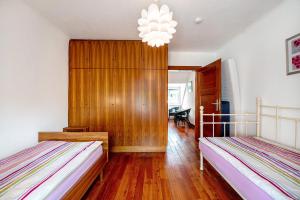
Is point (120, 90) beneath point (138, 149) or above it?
above

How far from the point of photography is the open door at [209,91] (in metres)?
3.34

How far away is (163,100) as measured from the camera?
3.46 metres

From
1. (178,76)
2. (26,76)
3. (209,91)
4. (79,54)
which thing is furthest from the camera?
(178,76)

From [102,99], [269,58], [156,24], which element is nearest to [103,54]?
[102,99]

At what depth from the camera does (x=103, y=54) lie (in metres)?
3.41

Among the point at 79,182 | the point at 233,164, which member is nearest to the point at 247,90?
the point at 233,164

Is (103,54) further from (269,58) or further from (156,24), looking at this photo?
(269,58)

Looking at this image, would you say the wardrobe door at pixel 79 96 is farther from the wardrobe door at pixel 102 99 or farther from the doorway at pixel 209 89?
the doorway at pixel 209 89

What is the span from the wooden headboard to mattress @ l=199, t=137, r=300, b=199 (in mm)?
1498

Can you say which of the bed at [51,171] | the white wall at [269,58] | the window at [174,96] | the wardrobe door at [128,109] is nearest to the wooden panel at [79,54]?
the wardrobe door at [128,109]

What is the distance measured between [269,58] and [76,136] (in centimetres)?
321

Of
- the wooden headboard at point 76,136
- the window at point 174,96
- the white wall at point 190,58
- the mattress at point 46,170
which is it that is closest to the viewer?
the mattress at point 46,170

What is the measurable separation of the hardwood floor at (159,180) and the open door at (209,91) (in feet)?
3.19

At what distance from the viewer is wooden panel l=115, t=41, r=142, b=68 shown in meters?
3.41
